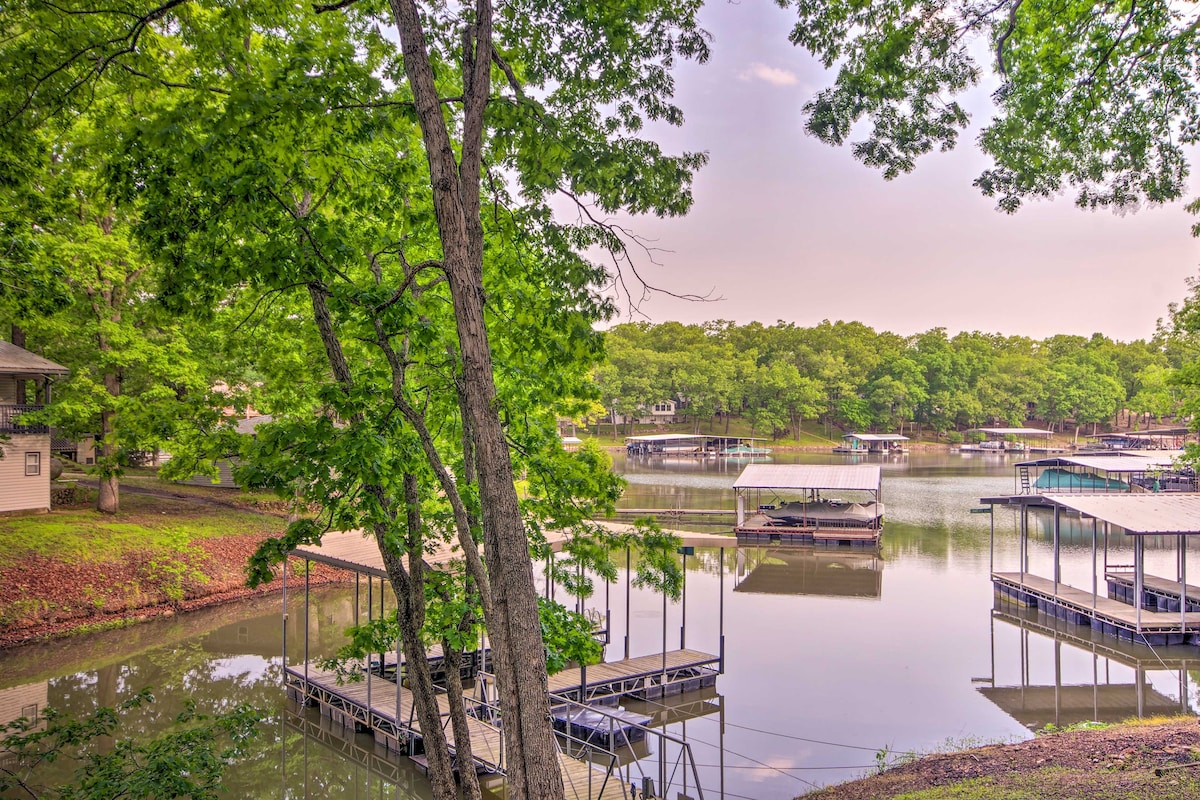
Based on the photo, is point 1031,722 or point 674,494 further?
point 674,494

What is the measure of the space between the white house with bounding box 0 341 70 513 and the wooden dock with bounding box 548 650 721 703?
16.2m

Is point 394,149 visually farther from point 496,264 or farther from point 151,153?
point 151,153

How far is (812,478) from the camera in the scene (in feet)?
102

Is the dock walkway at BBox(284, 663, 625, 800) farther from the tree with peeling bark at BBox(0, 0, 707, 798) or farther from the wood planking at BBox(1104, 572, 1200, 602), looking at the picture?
the wood planking at BBox(1104, 572, 1200, 602)

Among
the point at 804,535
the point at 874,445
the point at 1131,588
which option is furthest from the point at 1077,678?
the point at 874,445

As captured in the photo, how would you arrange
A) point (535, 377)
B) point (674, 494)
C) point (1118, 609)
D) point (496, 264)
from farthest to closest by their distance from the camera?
point (674, 494)
point (1118, 609)
point (535, 377)
point (496, 264)

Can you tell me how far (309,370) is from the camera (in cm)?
854

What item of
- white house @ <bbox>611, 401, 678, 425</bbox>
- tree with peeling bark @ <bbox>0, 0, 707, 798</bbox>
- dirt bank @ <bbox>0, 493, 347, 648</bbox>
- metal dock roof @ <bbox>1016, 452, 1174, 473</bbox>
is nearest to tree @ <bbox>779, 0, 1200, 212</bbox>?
tree with peeling bark @ <bbox>0, 0, 707, 798</bbox>

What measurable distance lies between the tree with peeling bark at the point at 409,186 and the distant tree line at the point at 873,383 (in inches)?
2537

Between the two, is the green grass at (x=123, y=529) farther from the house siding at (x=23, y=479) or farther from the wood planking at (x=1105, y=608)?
the wood planking at (x=1105, y=608)

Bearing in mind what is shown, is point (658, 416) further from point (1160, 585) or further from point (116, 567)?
point (116, 567)

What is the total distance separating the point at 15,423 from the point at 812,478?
26.2 m

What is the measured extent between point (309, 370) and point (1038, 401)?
90637 millimetres

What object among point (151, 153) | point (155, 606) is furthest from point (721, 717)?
point (155, 606)
